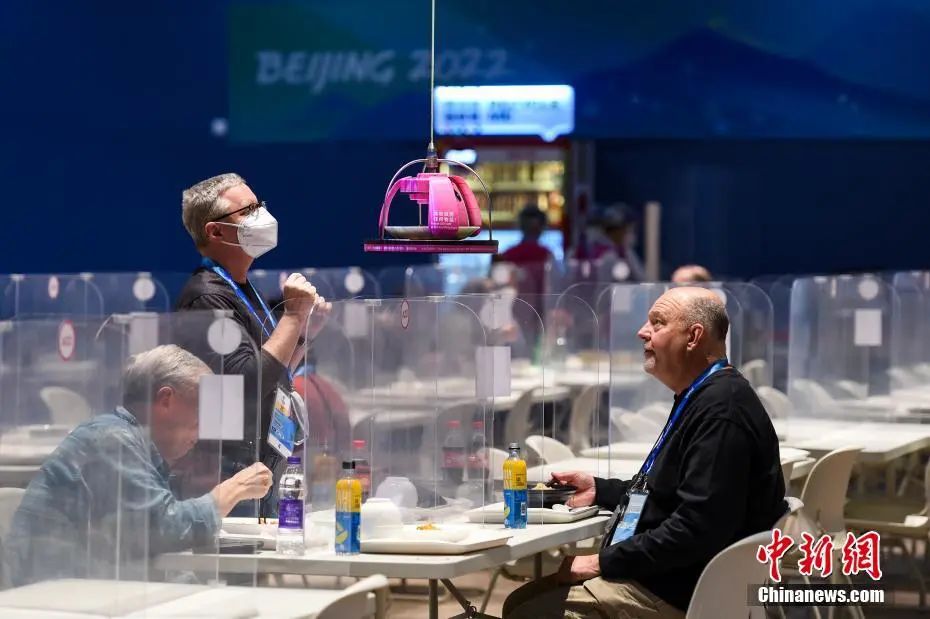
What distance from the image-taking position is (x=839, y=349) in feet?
25.9

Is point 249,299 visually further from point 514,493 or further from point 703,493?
point 703,493

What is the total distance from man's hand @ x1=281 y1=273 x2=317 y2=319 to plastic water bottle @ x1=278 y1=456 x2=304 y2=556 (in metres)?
0.53

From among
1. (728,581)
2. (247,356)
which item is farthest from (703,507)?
(247,356)

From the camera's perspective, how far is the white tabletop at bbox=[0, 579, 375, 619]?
3268mm

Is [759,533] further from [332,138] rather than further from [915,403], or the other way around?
[332,138]

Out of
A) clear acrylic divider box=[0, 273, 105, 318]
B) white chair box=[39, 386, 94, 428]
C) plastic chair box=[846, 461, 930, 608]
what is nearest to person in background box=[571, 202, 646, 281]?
clear acrylic divider box=[0, 273, 105, 318]

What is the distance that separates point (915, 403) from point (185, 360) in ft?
17.0

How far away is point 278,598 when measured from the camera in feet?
11.8

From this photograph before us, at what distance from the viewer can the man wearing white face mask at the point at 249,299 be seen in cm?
401

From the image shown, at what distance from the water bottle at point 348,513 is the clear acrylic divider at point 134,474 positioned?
317 mm

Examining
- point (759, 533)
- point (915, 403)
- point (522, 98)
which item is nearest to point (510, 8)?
point (522, 98)

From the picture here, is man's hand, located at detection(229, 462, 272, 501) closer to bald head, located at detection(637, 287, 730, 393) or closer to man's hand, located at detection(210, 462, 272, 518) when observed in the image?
man's hand, located at detection(210, 462, 272, 518)

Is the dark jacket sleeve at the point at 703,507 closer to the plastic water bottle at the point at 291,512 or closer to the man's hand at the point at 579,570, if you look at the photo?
the man's hand at the point at 579,570

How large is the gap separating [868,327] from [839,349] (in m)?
0.18
